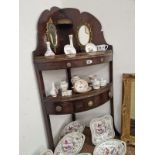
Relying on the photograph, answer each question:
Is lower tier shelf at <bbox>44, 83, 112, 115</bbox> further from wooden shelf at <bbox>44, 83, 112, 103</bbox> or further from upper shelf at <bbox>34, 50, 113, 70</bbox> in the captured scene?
upper shelf at <bbox>34, 50, 113, 70</bbox>

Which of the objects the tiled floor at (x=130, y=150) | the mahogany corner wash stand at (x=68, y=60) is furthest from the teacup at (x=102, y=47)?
the tiled floor at (x=130, y=150)

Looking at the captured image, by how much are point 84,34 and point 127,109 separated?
0.70 meters

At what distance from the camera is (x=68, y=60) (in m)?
1.31

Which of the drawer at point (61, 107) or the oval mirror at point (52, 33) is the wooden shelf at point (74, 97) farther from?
the oval mirror at point (52, 33)

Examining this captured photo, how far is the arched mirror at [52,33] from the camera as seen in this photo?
1.48 meters

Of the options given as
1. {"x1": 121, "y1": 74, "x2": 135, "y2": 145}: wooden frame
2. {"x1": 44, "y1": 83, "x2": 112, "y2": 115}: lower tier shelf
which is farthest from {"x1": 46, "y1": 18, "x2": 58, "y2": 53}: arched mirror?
{"x1": 121, "y1": 74, "x2": 135, "y2": 145}: wooden frame

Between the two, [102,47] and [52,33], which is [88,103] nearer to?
[102,47]

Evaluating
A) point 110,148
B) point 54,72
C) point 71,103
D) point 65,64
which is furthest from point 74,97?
point 110,148

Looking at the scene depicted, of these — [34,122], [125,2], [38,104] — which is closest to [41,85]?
[38,104]

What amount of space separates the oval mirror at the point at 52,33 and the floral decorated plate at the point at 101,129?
705 mm

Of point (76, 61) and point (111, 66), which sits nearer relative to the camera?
point (76, 61)

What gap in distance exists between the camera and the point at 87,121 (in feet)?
6.08
